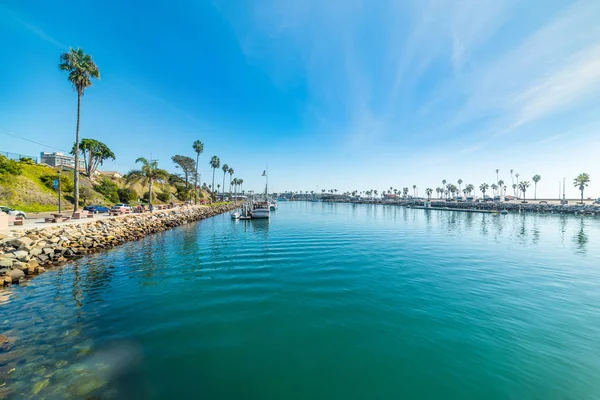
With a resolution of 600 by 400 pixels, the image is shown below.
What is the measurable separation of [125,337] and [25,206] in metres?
47.9

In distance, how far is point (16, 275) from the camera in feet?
46.6

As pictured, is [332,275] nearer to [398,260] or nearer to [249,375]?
[398,260]

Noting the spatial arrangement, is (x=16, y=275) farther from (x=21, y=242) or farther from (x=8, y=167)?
(x=8, y=167)

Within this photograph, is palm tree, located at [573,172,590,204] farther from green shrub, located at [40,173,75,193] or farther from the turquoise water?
green shrub, located at [40,173,75,193]

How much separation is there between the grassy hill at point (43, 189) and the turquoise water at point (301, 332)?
34792mm

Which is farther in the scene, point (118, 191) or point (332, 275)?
point (118, 191)

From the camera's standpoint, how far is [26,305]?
10.9 metres

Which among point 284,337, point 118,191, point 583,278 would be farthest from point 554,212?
point 118,191

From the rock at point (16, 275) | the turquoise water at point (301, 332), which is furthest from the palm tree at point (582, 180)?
the rock at point (16, 275)

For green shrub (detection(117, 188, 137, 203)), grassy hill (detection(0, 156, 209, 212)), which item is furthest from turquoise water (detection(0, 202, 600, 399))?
green shrub (detection(117, 188, 137, 203))

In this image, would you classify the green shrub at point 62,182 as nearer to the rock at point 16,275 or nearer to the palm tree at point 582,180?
the rock at point 16,275

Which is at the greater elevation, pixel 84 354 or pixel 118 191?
pixel 118 191

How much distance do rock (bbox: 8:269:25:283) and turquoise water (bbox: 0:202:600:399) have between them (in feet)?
3.15

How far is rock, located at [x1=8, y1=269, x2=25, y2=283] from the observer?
1398 centimetres
